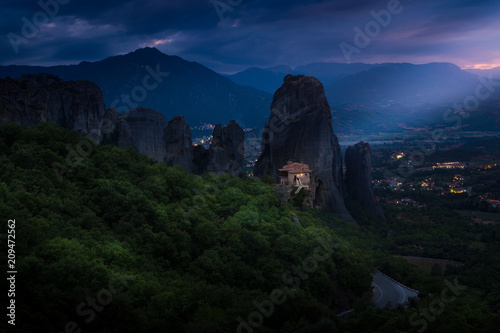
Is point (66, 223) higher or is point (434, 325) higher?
point (66, 223)

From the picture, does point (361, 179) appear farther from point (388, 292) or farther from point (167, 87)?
point (167, 87)

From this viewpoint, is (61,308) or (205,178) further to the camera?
(205,178)

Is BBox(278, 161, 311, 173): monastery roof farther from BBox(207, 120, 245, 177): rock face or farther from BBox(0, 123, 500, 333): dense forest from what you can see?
BBox(0, 123, 500, 333): dense forest

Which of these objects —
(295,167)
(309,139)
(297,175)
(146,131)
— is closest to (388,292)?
(297,175)

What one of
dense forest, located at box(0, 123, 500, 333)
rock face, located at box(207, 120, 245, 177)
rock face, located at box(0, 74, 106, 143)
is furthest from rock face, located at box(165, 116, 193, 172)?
dense forest, located at box(0, 123, 500, 333)

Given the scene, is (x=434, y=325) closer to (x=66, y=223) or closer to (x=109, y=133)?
(x=66, y=223)

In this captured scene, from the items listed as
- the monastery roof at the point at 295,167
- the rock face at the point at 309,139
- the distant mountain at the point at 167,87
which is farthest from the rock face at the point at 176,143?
the distant mountain at the point at 167,87

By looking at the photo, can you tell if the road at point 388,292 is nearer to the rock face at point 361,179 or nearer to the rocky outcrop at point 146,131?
the rock face at point 361,179

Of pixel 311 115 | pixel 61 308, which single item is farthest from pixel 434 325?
pixel 311 115
